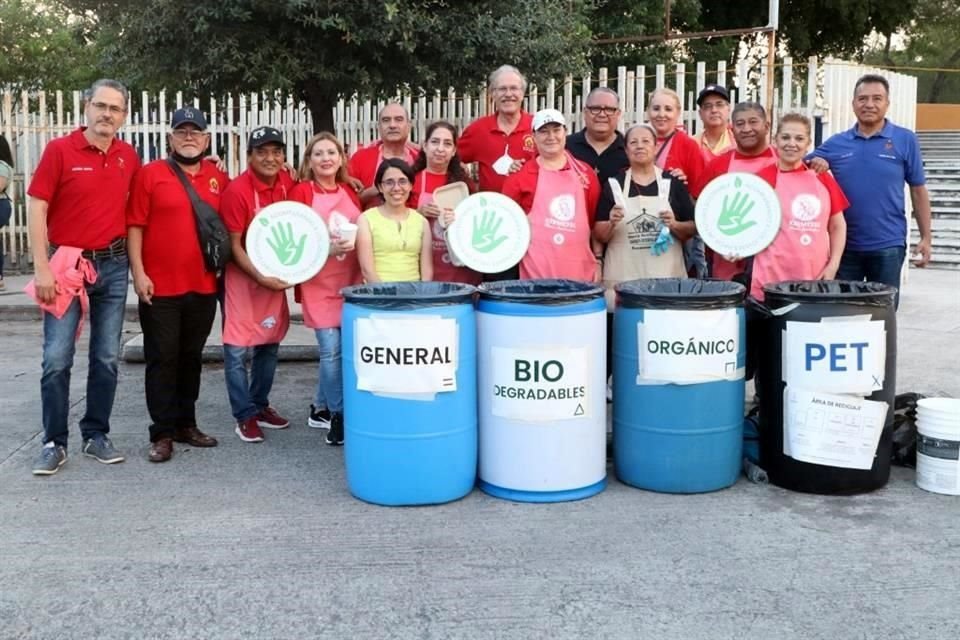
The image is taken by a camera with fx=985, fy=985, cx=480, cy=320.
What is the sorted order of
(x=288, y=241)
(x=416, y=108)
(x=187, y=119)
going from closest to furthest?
(x=187, y=119)
(x=288, y=241)
(x=416, y=108)

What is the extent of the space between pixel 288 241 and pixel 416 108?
5.93 metres

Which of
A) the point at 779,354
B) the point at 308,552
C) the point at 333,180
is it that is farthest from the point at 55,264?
the point at 779,354

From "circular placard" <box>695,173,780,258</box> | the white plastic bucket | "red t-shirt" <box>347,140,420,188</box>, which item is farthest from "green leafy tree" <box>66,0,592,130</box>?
the white plastic bucket

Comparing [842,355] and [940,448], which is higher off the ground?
[842,355]

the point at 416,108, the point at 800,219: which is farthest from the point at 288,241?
the point at 416,108

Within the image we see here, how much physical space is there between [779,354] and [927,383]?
319 centimetres

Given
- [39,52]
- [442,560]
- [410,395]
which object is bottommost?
[442,560]

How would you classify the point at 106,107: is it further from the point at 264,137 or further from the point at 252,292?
the point at 252,292

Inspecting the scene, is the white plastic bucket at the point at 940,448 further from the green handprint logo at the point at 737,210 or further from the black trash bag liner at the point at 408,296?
the black trash bag liner at the point at 408,296

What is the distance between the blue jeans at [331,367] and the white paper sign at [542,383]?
1313 millimetres

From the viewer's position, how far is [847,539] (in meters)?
4.25

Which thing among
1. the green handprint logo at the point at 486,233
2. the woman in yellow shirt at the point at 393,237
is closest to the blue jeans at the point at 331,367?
the woman in yellow shirt at the point at 393,237

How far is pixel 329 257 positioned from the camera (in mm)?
5672

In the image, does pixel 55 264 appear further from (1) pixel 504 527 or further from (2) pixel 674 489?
(2) pixel 674 489
